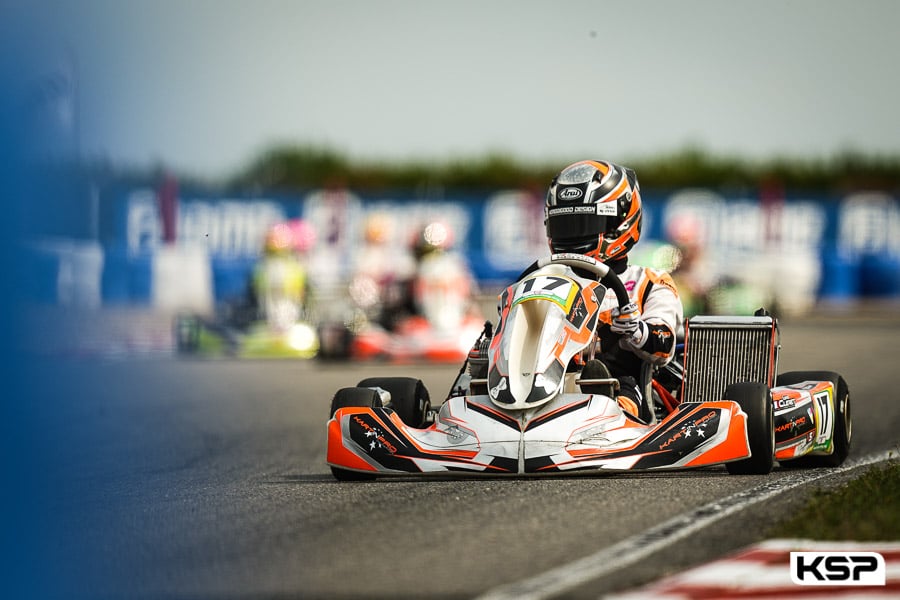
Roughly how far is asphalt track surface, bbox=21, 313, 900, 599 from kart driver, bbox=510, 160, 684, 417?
632 mm

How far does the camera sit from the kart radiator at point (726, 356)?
271 inches

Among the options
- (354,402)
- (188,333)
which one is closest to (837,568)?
(354,402)

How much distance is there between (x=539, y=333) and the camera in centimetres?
612

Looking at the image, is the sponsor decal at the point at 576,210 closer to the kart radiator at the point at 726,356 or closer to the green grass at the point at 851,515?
the kart radiator at the point at 726,356

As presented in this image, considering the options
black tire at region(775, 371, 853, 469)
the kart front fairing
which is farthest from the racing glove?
black tire at region(775, 371, 853, 469)

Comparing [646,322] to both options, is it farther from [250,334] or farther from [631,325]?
[250,334]

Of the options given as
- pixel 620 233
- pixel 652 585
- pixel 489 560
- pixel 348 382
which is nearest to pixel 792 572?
pixel 652 585

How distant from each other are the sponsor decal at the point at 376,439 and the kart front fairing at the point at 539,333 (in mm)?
467

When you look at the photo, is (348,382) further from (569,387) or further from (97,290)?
(97,290)

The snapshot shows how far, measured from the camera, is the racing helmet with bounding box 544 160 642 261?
669cm

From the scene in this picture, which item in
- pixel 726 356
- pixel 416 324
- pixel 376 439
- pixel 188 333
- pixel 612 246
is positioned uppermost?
pixel 612 246

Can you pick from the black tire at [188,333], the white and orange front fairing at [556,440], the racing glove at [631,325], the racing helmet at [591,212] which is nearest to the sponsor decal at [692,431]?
the white and orange front fairing at [556,440]

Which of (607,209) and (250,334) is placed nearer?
(607,209)

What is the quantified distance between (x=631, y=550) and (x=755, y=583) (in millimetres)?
481
